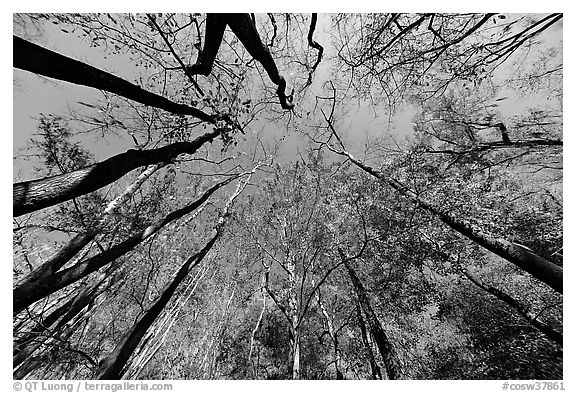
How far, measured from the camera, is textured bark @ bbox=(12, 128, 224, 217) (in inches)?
58.7

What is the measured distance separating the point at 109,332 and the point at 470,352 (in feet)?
24.1

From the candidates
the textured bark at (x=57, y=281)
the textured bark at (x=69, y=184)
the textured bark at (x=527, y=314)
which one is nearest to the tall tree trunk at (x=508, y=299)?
the textured bark at (x=527, y=314)

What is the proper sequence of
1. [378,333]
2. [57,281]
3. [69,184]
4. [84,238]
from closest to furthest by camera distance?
[69,184]
[57,281]
[84,238]
[378,333]

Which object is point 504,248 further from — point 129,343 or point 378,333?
point 129,343

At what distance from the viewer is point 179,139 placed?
296cm

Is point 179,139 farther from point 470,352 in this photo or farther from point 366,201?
point 470,352

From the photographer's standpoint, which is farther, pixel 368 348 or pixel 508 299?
pixel 368 348

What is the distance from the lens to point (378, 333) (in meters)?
4.76

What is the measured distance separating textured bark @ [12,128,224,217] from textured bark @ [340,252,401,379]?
4.21 meters

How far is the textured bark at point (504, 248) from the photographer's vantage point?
100 inches

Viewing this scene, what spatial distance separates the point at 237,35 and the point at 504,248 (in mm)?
4122

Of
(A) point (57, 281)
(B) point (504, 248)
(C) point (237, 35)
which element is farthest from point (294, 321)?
(C) point (237, 35)

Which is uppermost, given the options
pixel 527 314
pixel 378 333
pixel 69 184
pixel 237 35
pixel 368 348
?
pixel 237 35

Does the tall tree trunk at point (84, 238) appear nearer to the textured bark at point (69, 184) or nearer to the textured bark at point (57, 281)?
the textured bark at point (57, 281)
